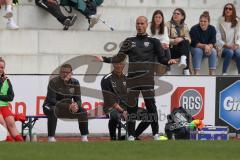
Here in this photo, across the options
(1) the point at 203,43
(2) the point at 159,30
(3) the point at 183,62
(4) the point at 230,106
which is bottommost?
(4) the point at 230,106

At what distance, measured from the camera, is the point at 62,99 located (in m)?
18.0

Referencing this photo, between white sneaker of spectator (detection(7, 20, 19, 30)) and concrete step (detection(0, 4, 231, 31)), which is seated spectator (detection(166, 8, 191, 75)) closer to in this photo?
concrete step (detection(0, 4, 231, 31))

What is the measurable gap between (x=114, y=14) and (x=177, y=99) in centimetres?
353

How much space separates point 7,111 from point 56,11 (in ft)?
13.4

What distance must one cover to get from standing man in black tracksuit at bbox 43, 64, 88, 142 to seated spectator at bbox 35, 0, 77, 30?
3.14m

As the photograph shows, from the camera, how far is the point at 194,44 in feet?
68.3

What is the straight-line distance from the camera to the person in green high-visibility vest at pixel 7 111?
1730 centimetres

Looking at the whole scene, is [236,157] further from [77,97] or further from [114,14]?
[114,14]

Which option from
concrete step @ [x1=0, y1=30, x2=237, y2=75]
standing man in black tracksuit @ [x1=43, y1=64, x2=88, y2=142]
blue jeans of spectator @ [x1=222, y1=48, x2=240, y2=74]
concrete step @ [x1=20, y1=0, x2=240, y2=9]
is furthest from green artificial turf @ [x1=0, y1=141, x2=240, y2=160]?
concrete step @ [x1=20, y1=0, x2=240, y2=9]

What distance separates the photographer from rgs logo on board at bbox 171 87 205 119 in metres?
19.7

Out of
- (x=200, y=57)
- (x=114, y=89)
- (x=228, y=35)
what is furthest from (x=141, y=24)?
(x=228, y=35)

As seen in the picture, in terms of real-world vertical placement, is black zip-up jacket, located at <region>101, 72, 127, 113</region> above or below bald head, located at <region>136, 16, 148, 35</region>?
below

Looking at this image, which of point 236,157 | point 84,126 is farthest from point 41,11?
point 236,157

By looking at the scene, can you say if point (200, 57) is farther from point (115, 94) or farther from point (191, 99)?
point (115, 94)
